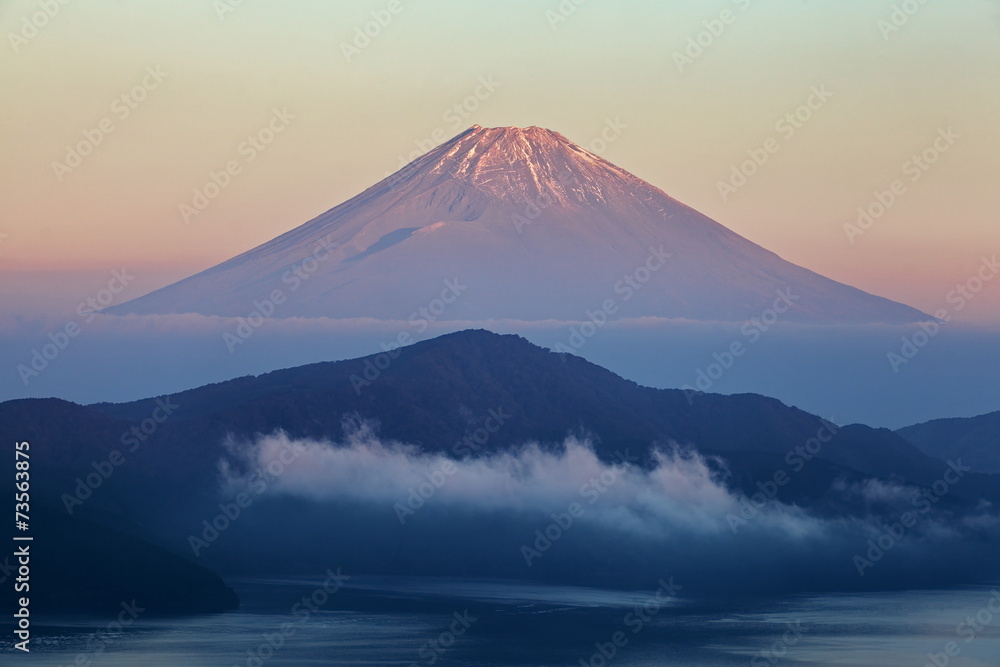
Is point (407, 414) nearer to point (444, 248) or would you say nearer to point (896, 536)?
point (444, 248)

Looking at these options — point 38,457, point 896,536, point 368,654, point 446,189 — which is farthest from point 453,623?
point 896,536

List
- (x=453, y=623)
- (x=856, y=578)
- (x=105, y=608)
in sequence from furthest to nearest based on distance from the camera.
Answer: (x=856, y=578), (x=453, y=623), (x=105, y=608)

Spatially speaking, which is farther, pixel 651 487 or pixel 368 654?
pixel 651 487

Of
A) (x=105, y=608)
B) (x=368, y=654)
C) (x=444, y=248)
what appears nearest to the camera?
(x=368, y=654)

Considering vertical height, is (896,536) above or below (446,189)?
below

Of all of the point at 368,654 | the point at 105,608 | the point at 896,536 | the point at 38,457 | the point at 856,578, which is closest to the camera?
the point at 368,654

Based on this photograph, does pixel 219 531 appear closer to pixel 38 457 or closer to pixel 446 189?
pixel 38 457

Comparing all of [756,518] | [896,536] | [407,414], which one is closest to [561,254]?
[407,414]


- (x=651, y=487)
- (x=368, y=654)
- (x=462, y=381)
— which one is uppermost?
(x=462, y=381)

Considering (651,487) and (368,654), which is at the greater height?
(651,487)
